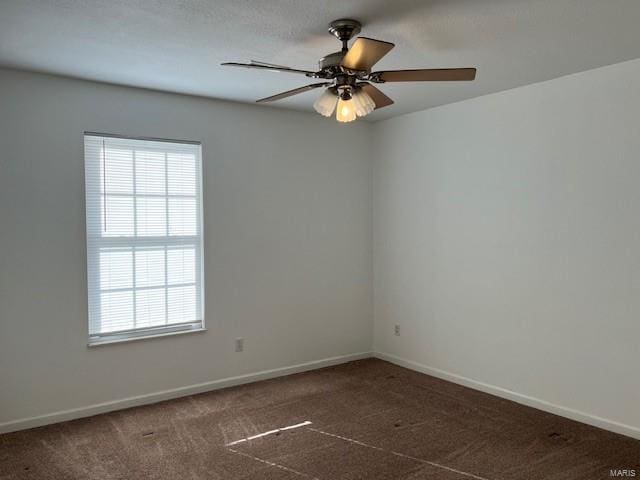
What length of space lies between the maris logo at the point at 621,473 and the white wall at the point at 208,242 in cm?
266

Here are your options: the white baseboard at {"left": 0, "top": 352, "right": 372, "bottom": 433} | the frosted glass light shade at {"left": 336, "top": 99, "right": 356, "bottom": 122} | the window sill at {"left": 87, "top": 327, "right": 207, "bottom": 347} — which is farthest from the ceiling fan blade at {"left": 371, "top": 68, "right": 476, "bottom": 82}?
the white baseboard at {"left": 0, "top": 352, "right": 372, "bottom": 433}

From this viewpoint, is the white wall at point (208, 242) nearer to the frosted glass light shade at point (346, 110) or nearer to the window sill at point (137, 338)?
the window sill at point (137, 338)

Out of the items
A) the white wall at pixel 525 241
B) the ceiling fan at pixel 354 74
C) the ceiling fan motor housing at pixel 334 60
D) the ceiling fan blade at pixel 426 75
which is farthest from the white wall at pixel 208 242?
the ceiling fan blade at pixel 426 75

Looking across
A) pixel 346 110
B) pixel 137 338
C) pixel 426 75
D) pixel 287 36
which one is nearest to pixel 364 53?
pixel 426 75

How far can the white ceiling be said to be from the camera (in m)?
2.41

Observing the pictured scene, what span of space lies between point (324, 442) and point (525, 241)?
212cm

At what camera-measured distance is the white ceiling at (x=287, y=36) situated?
2.41 meters

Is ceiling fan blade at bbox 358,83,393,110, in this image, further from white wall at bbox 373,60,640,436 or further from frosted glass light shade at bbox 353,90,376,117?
white wall at bbox 373,60,640,436

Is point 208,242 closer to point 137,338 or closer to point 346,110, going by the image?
point 137,338

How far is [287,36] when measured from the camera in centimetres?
279

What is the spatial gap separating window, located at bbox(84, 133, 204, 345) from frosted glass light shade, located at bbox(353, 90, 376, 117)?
1958 millimetres

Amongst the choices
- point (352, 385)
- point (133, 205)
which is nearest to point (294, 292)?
point (352, 385)

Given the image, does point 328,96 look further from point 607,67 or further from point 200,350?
point 200,350

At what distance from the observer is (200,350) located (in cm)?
428
